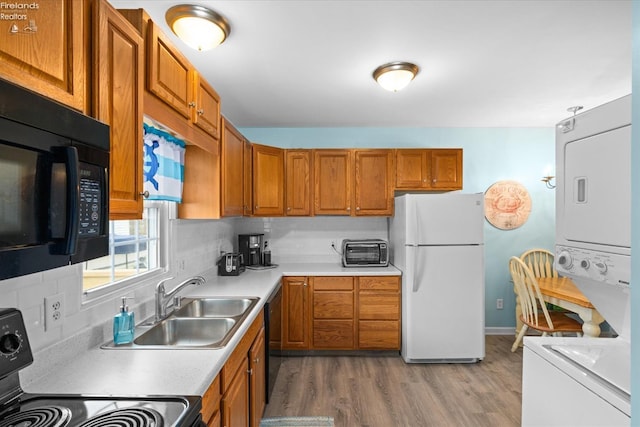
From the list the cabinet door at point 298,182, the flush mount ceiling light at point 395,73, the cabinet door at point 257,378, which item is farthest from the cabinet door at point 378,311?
the flush mount ceiling light at point 395,73

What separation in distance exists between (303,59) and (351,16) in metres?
0.57

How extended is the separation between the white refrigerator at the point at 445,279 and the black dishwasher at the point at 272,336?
128 centimetres

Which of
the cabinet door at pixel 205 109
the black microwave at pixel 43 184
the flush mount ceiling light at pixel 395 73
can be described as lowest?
the black microwave at pixel 43 184

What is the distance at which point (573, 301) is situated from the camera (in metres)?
2.91

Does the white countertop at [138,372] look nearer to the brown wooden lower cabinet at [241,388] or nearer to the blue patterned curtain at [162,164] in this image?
the brown wooden lower cabinet at [241,388]

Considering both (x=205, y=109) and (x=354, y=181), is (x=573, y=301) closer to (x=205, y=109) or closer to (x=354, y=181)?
(x=354, y=181)

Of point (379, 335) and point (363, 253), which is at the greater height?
point (363, 253)

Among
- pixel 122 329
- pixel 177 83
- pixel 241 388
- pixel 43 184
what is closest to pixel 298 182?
pixel 177 83

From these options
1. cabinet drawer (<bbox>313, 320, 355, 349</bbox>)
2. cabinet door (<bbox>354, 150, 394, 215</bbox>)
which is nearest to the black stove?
cabinet drawer (<bbox>313, 320, 355, 349</bbox>)

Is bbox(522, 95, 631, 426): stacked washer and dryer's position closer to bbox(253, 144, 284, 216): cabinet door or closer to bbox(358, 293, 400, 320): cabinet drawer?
bbox(358, 293, 400, 320): cabinet drawer

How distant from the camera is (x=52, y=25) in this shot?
863mm

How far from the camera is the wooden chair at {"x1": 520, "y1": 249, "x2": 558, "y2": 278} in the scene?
12.9 ft

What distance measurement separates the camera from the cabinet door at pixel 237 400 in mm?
1529

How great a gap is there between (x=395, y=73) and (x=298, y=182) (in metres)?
1.71
